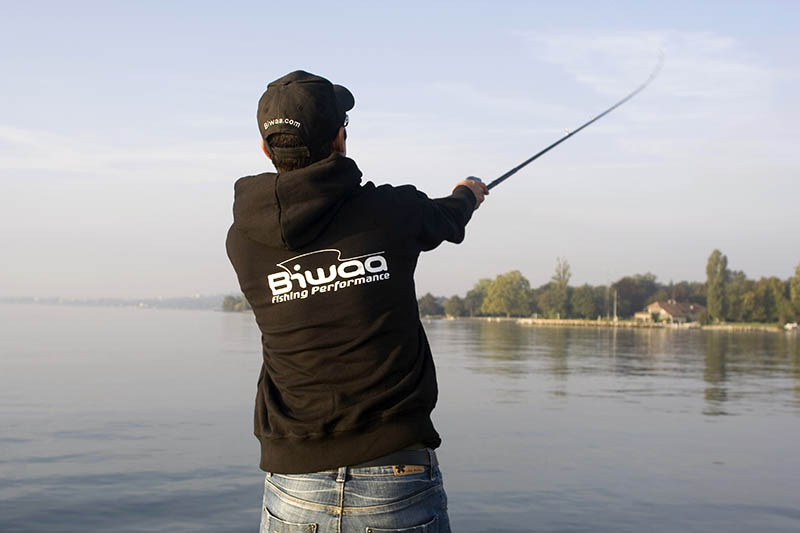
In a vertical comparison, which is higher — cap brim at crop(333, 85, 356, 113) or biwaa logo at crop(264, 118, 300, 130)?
cap brim at crop(333, 85, 356, 113)

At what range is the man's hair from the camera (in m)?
2.10

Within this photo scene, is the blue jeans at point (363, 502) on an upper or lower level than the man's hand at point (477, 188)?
lower

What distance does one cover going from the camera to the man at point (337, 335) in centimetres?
196

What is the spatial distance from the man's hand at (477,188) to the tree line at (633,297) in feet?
312

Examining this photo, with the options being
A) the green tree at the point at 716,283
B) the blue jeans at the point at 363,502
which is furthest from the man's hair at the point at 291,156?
the green tree at the point at 716,283

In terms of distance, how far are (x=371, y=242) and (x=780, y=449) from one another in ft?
49.8

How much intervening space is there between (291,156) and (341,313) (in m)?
0.43

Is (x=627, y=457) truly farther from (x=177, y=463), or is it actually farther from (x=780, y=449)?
(x=177, y=463)

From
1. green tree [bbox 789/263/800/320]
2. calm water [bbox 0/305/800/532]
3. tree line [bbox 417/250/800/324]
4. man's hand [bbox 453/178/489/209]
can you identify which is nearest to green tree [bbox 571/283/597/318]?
tree line [bbox 417/250/800/324]

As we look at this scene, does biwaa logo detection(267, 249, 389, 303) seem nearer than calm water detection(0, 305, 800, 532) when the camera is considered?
Yes

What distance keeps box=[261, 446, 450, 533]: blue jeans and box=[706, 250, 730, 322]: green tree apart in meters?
127

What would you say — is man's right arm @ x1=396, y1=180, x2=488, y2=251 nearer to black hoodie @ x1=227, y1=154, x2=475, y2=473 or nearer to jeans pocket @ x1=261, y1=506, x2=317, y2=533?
black hoodie @ x1=227, y1=154, x2=475, y2=473

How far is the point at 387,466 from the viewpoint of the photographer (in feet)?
6.46

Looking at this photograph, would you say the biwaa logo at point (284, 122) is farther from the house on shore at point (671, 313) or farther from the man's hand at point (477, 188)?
the house on shore at point (671, 313)
